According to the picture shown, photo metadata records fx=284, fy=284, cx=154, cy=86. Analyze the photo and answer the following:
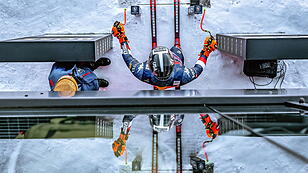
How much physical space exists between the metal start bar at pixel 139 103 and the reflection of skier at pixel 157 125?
1.4 inches

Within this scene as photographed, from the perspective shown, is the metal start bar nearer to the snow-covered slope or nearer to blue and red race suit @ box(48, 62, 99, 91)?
blue and red race suit @ box(48, 62, 99, 91)

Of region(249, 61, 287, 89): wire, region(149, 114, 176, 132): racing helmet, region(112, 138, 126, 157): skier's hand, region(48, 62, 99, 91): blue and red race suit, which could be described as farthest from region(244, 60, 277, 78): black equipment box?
region(112, 138, 126, 157): skier's hand

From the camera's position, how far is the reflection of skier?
5.27 ft

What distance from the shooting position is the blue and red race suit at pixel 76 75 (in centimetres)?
249

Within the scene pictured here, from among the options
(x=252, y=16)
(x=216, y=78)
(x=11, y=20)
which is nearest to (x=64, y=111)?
(x=216, y=78)

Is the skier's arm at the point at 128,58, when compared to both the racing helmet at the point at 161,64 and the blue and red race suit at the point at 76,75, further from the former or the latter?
the blue and red race suit at the point at 76,75

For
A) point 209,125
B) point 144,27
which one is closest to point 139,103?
point 209,125

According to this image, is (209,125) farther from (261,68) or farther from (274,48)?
(261,68)

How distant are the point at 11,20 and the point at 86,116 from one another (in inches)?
101

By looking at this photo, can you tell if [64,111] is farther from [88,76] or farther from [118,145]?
[88,76]

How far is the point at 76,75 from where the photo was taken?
2.48m

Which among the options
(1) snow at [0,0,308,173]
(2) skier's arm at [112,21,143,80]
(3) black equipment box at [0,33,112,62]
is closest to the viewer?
(3) black equipment box at [0,33,112,62]

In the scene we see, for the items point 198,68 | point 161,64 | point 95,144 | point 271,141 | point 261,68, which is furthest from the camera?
point 261,68

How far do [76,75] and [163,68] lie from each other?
0.77 metres
